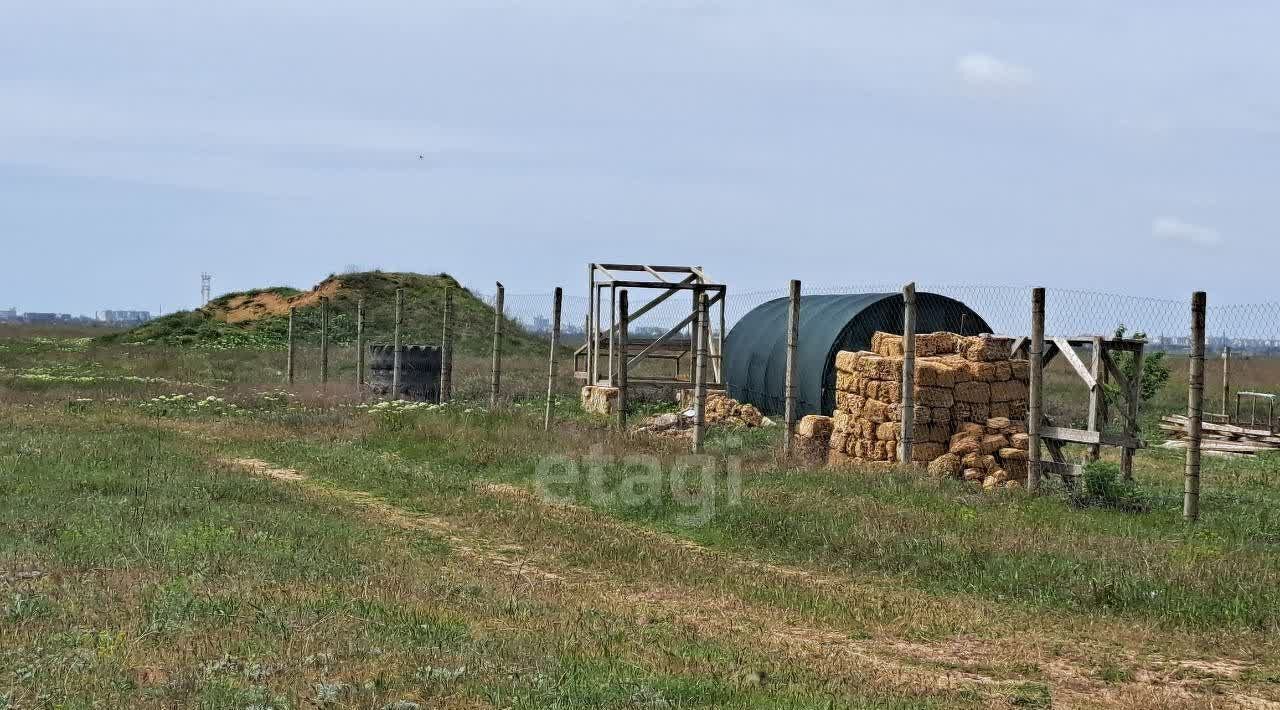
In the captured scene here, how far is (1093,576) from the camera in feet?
32.1

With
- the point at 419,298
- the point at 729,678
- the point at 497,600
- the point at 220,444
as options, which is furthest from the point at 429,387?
the point at 419,298

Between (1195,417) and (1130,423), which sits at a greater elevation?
(1195,417)

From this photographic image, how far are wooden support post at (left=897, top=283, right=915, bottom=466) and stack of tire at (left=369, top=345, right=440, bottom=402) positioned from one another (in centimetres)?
1420

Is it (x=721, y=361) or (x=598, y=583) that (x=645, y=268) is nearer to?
(x=721, y=361)

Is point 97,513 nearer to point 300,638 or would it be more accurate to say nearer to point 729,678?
point 300,638

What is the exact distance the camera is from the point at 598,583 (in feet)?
32.4

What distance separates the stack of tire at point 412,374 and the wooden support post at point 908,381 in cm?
1420

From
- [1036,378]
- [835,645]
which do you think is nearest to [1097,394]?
[1036,378]

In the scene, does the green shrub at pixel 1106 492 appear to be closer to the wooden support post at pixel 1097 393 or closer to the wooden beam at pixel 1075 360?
the wooden beam at pixel 1075 360

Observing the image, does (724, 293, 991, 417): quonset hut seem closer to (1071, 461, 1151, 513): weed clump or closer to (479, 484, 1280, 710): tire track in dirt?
(1071, 461, 1151, 513): weed clump

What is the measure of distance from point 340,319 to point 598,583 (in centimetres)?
4546

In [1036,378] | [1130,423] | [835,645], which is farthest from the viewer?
[1130,423]

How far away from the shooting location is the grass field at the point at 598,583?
6547 mm

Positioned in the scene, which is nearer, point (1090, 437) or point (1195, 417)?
point (1195, 417)
